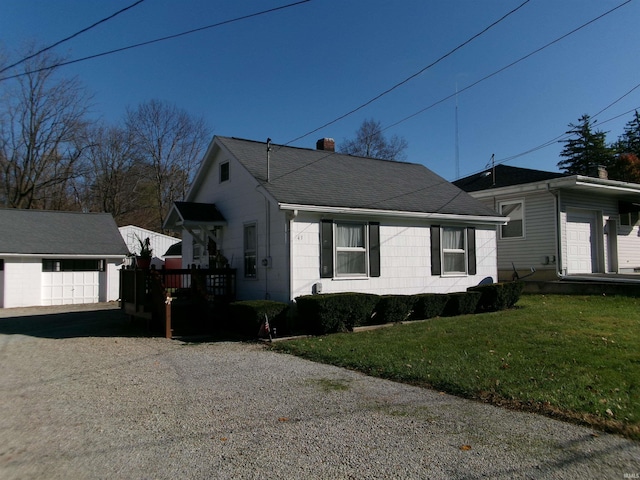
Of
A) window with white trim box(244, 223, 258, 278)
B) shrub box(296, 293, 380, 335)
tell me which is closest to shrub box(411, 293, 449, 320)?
shrub box(296, 293, 380, 335)

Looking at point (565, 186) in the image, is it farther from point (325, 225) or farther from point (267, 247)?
point (267, 247)

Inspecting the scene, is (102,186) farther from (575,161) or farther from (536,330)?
(575,161)

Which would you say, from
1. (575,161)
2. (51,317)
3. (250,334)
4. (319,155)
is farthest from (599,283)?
(575,161)

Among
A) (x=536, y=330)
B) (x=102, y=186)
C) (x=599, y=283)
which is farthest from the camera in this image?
(x=102, y=186)

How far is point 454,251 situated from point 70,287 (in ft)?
58.4

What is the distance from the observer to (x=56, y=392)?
6.78 m

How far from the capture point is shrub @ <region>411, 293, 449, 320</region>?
1260 cm

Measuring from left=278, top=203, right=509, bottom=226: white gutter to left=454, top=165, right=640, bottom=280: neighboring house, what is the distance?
2673 millimetres

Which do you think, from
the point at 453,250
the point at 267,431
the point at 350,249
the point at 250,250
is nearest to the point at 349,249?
the point at 350,249

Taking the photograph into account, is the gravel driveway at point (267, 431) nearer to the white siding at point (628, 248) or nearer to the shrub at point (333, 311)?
the shrub at point (333, 311)

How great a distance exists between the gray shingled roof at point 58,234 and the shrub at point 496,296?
1704 centimetres

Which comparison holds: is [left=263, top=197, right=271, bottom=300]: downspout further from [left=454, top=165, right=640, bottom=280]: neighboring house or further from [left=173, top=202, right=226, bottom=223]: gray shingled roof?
[left=454, top=165, right=640, bottom=280]: neighboring house

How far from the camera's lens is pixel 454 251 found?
15.5m

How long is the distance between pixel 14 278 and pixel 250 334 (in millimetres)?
16207
